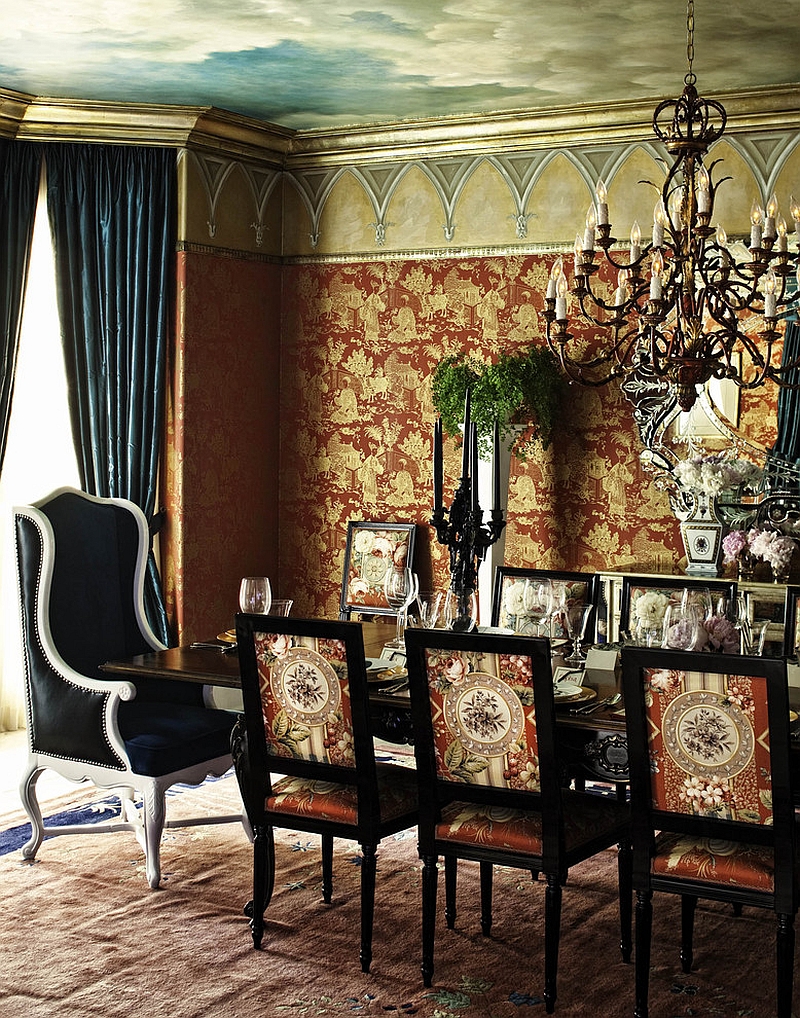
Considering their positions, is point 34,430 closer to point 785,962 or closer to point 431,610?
point 431,610

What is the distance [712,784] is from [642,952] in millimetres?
495

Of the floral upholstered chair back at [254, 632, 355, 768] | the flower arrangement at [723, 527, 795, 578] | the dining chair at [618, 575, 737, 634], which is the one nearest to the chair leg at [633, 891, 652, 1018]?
the floral upholstered chair back at [254, 632, 355, 768]

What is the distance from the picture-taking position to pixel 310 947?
3506mm

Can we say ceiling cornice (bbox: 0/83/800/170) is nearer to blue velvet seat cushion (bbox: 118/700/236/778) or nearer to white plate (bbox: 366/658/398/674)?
blue velvet seat cushion (bbox: 118/700/236/778)

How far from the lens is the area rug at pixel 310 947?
3.16 meters

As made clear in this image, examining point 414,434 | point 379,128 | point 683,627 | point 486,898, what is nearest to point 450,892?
point 486,898

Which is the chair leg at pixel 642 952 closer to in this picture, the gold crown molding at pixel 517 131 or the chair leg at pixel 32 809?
the chair leg at pixel 32 809

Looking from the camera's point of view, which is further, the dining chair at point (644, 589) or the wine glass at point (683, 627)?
the dining chair at point (644, 589)

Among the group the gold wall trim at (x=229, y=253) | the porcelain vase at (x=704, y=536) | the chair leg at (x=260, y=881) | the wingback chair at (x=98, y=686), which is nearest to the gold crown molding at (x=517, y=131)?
the gold wall trim at (x=229, y=253)

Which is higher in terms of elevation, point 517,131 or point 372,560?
point 517,131

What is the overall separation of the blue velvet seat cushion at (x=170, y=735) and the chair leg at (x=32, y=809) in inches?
14.3

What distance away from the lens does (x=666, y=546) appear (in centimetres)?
587

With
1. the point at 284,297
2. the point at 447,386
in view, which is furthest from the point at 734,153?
the point at 284,297

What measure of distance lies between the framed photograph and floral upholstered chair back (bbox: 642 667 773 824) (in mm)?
3401
